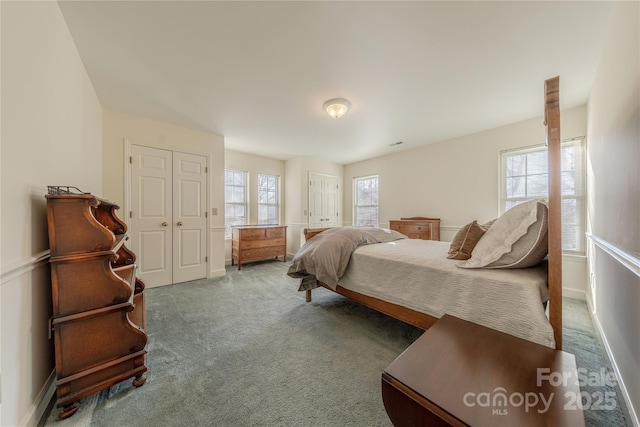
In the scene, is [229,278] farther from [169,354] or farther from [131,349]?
[131,349]

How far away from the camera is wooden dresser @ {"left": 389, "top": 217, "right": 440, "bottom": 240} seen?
4.06m

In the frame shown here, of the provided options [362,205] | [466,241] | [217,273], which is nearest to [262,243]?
[217,273]

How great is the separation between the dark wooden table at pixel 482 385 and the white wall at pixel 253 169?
14.3ft

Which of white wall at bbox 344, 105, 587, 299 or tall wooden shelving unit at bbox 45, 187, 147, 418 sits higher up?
white wall at bbox 344, 105, 587, 299

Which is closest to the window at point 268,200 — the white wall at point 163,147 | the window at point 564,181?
the white wall at point 163,147

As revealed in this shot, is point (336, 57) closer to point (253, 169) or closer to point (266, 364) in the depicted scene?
point (266, 364)

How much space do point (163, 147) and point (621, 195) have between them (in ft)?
15.3

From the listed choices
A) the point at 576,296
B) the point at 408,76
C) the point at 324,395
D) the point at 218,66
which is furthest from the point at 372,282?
the point at 576,296

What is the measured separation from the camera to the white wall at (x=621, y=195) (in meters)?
1.14

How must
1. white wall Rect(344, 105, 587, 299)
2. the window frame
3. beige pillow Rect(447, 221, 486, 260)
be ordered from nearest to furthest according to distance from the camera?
beige pillow Rect(447, 221, 486, 260) → white wall Rect(344, 105, 587, 299) → the window frame

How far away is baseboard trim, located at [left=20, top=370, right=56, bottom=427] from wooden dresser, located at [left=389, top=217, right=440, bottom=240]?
4.53 meters

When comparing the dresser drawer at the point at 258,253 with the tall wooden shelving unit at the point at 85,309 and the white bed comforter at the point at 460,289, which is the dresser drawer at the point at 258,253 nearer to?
the white bed comforter at the point at 460,289

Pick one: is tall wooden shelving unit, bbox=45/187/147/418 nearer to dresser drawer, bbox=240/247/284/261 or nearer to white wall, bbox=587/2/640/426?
white wall, bbox=587/2/640/426

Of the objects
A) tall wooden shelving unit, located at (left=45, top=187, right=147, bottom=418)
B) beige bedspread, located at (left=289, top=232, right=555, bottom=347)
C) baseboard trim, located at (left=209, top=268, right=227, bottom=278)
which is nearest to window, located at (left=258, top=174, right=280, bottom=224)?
baseboard trim, located at (left=209, top=268, right=227, bottom=278)
